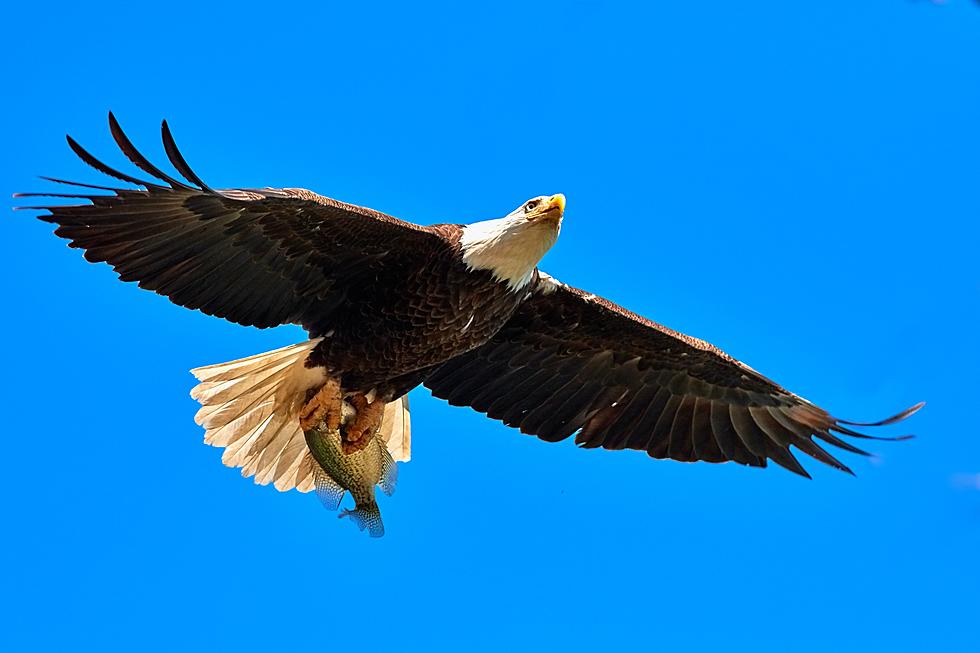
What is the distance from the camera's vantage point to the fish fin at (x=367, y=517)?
7.94 m

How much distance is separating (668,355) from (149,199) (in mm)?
2994

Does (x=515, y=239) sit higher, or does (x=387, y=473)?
(x=515, y=239)

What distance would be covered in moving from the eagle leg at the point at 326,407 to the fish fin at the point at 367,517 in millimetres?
445

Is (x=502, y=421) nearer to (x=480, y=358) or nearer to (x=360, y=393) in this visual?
(x=480, y=358)

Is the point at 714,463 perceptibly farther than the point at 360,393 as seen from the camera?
Yes

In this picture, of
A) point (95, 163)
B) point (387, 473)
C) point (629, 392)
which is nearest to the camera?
point (95, 163)

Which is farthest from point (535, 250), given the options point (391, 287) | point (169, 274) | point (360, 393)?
point (169, 274)

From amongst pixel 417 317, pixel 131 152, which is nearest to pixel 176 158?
pixel 131 152

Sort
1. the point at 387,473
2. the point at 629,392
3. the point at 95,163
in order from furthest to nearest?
the point at 629,392 < the point at 387,473 < the point at 95,163

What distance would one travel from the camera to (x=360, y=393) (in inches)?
311

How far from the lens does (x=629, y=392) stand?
8539mm

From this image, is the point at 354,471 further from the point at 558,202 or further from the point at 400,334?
the point at 558,202

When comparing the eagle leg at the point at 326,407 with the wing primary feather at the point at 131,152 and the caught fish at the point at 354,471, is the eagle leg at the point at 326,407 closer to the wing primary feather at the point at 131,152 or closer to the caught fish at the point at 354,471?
the caught fish at the point at 354,471

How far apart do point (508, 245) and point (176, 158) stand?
5.62ft
